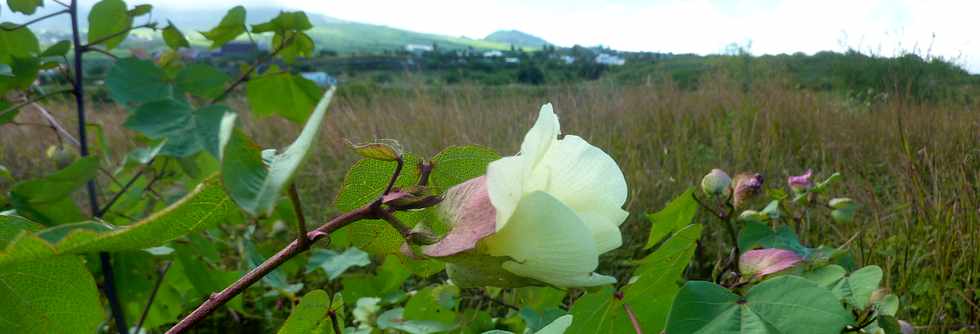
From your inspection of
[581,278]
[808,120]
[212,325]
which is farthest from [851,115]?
[581,278]

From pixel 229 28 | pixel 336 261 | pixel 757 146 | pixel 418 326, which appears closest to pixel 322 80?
pixel 757 146

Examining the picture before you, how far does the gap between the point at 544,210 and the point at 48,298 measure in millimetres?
231

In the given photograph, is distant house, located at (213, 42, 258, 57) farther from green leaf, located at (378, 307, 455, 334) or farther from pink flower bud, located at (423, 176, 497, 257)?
pink flower bud, located at (423, 176, 497, 257)

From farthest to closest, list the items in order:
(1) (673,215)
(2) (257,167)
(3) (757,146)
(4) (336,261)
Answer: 1. (3) (757,146)
2. (4) (336,261)
3. (1) (673,215)
4. (2) (257,167)

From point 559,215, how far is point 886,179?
2826 mm

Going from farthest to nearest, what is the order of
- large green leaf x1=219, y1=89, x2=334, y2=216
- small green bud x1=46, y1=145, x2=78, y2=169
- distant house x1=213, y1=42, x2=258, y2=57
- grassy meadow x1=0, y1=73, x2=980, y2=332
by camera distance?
grassy meadow x1=0, y1=73, x2=980, y2=332 → distant house x1=213, y1=42, x2=258, y2=57 → small green bud x1=46, y1=145, x2=78, y2=169 → large green leaf x1=219, y1=89, x2=334, y2=216

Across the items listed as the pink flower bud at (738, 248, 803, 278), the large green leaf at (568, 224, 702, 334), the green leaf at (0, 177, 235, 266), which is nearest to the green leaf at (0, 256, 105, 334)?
the green leaf at (0, 177, 235, 266)

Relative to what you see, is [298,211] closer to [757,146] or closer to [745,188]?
[745,188]

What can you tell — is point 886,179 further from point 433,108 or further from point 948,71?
point 433,108

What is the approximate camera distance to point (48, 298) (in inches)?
12.0

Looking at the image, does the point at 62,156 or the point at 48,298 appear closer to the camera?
the point at 48,298

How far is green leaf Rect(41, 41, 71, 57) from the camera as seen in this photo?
92 cm

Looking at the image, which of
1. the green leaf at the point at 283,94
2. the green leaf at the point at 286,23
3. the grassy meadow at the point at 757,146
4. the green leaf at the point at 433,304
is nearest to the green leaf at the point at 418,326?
the green leaf at the point at 433,304

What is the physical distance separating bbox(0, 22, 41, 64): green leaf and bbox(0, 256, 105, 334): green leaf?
2.56 feet
